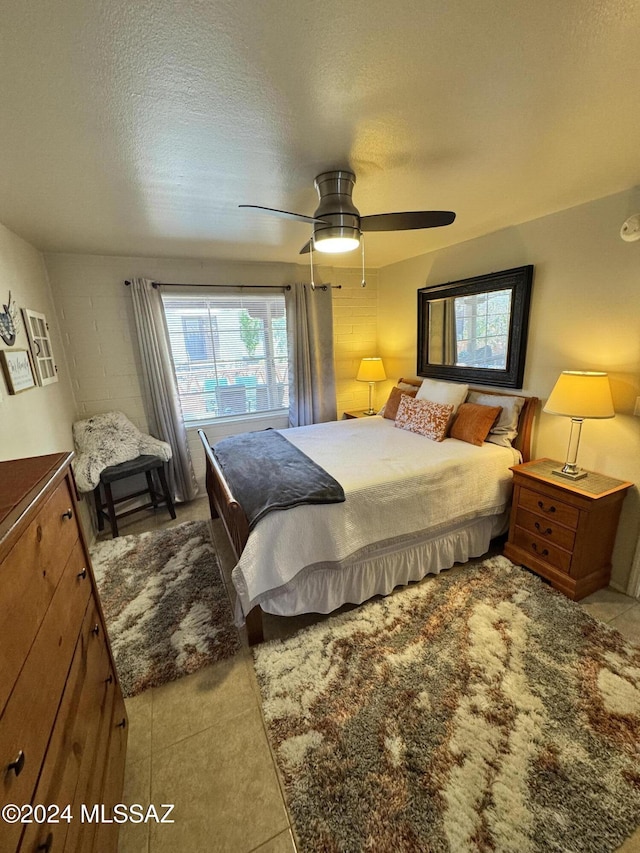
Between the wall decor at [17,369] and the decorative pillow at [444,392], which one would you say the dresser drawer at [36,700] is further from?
the decorative pillow at [444,392]

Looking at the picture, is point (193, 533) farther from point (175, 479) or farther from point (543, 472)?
point (543, 472)

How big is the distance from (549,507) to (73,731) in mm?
2457

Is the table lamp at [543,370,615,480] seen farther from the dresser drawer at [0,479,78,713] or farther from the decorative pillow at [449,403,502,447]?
the dresser drawer at [0,479,78,713]

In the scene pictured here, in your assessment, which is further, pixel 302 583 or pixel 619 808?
pixel 302 583

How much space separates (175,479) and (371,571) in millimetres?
2324

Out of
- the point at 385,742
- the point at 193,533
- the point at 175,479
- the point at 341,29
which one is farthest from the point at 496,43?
the point at 175,479

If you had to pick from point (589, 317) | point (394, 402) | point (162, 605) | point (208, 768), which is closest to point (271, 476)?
point (162, 605)

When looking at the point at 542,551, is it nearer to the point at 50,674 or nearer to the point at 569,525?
the point at 569,525

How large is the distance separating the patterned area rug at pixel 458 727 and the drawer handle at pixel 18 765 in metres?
1.01

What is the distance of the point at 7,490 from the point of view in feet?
2.86

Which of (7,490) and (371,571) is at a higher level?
(7,490)

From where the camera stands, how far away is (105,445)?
298 cm

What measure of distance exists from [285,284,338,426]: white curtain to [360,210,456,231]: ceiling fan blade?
2.00 meters

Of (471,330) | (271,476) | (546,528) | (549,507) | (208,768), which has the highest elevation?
(471,330)
